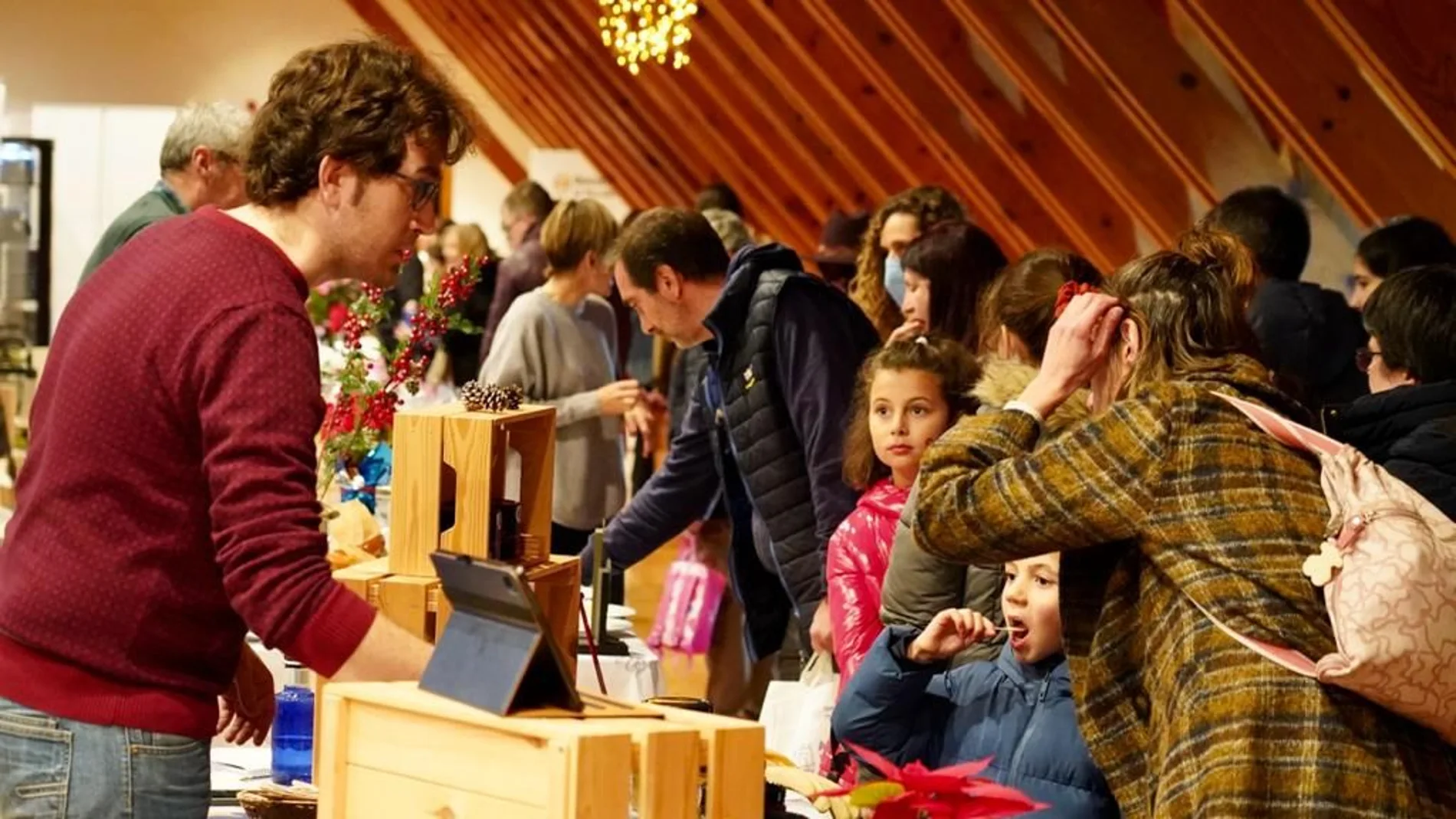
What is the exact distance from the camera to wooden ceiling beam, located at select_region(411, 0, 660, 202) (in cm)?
1509

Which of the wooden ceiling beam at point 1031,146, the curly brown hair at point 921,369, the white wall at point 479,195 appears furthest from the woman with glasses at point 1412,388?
the white wall at point 479,195

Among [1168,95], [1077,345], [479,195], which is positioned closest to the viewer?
[1077,345]

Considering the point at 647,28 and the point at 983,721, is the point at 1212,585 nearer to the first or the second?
the point at 983,721

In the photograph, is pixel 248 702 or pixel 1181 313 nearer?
pixel 248 702

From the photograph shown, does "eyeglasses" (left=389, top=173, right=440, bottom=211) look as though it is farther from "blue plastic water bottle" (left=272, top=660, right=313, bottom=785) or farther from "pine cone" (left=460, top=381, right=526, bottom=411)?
"blue plastic water bottle" (left=272, top=660, right=313, bottom=785)

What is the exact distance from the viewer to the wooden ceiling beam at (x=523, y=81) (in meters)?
15.1

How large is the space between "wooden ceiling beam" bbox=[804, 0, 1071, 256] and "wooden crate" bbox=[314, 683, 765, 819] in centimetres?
580

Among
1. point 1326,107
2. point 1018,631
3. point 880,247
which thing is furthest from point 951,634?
point 880,247

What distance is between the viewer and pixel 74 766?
214 cm

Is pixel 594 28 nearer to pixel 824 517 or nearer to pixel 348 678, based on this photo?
pixel 824 517

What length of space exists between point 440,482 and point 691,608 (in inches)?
129

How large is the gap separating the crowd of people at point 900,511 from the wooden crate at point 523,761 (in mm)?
79

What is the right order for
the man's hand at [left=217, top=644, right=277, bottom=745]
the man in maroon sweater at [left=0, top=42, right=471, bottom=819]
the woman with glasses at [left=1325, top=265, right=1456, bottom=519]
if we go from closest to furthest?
the man in maroon sweater at [left=0, top=42, right=471, bottom=819], the man's hand at [left=217, top=644, right=277, bottom=745], the woman with glasses at [left=1325, top=265, right=1456, bottom=519]

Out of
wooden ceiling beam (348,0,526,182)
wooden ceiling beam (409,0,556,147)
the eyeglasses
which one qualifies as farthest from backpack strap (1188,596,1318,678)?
wooden ceiling beam (409,0,556,147)
